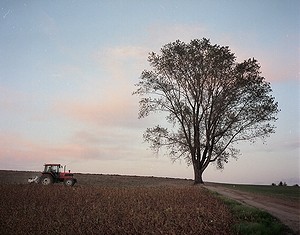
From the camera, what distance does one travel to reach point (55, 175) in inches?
1298

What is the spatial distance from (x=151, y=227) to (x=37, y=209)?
6.65 meters

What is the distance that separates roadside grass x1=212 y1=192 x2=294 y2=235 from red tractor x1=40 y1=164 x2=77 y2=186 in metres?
21.9

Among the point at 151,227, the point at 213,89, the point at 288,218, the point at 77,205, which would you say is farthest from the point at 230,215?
the point at 213,89

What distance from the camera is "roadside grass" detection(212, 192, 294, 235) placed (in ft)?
33.7

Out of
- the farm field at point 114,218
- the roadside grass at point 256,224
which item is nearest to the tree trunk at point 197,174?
the farm field at point 114,218

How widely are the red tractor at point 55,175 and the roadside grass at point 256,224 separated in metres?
21.9

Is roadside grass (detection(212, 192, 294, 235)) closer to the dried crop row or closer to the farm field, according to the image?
the farm field

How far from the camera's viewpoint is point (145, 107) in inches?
1452

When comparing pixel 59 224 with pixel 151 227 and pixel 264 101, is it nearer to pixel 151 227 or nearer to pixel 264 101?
pixel 151 227

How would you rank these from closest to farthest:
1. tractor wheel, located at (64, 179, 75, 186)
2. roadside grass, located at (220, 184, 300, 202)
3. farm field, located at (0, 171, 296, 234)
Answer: farm field, located at (0, 171, 296, 234), roadside grass, located at (220, 184, 300, 202), tractor wheel, located at (64, 179, 75, 186)

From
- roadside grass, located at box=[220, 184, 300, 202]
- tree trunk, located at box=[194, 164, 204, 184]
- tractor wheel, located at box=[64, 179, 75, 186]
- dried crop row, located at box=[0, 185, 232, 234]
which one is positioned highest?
tree trunk, located at box=[194, 164, 204, 184]

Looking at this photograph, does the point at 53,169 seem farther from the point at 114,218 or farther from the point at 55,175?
the point at 114,218

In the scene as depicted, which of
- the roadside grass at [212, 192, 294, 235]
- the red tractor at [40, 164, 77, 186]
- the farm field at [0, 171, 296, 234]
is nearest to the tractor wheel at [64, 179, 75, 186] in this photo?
the red tractor at [40, 164, 77, 186]

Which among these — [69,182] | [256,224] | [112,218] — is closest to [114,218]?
[112,218]
